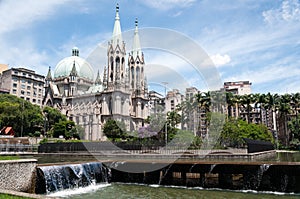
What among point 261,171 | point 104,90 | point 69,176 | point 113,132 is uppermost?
point 104,90

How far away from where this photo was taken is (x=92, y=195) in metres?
16.7

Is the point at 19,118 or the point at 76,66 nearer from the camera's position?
the point at 19,118

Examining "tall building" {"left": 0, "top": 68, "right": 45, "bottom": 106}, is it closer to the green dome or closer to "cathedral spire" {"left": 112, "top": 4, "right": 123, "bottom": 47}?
the green dome

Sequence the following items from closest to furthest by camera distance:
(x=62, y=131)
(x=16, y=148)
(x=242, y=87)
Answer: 1. (x=16, y=148)
2. (x=62, y=131)
3. (x=242, y=87)

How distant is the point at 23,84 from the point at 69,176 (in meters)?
96.9

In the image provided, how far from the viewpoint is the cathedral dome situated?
11269cm

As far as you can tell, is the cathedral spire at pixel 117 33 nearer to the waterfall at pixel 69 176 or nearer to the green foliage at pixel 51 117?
the green foliage at pixel 51 117

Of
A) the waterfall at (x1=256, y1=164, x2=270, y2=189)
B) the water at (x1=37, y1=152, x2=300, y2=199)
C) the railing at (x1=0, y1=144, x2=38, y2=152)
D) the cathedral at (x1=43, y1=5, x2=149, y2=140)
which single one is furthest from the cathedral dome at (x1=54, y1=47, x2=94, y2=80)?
the waterfall at (x1=256, y1=164, x2=270, y2=189)

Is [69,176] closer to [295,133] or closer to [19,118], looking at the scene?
[19,118]

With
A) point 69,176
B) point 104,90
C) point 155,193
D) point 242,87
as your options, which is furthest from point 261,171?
point 242,87

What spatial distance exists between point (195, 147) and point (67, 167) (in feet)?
90.6

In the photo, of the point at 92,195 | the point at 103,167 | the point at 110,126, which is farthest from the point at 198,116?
the point at 92,195

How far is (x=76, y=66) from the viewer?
11219 cm

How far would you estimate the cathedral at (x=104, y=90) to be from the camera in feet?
303
